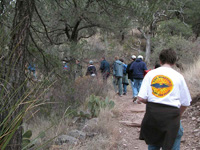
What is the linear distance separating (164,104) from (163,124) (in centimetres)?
22

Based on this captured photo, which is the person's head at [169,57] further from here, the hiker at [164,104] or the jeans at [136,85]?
the jeans at [136,85]

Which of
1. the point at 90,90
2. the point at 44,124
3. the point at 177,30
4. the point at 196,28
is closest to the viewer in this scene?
the point at 44,124

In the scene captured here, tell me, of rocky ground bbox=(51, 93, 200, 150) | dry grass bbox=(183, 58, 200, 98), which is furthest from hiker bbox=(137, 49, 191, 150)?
dry grass bbox=(183, 58, 200, 98)

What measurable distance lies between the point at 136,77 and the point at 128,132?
2.75 meters

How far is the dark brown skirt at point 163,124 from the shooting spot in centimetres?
238

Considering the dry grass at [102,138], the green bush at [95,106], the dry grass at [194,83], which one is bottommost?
the dry grass at [102,138]

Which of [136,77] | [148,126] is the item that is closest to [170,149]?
[148,126]

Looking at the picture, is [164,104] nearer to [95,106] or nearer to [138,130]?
[138,130]

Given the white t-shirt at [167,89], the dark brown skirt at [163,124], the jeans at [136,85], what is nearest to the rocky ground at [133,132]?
the jeans at [136,85]

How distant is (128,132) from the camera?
5.30 meters

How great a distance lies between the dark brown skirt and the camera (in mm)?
2385

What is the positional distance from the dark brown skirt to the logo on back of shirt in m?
0.14

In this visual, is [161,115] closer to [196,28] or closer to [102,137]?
[102,137]

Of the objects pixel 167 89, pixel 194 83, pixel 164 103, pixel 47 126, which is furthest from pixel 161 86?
pixel 194 83
